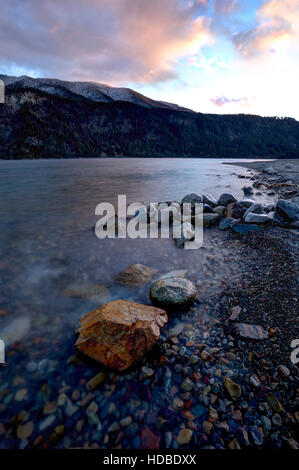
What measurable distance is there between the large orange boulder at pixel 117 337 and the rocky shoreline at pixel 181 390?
5.0 inches

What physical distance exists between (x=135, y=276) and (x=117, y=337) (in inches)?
85.9

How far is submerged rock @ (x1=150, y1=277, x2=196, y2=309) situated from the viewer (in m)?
3.74

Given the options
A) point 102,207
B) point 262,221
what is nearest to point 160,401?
point 262,221

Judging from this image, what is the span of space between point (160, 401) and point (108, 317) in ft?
3.74

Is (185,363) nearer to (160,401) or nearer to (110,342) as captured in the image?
(160,401)

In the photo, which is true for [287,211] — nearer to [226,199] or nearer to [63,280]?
[226,199]

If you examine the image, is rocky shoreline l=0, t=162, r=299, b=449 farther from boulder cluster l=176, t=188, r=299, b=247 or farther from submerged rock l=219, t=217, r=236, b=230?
submerged rock l=219, t=217, r=236, b=230

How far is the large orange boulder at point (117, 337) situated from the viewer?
106 inches

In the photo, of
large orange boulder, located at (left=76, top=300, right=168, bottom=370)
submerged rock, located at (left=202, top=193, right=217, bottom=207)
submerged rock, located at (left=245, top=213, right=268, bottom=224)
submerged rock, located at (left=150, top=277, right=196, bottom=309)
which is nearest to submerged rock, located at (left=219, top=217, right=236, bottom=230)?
submerged rock, located at (left=245, top=213, right=268, bottom=224)

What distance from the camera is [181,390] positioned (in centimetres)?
245

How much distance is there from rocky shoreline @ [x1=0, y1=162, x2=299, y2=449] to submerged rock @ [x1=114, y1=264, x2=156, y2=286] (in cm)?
99

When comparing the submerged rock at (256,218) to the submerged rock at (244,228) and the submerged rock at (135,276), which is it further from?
the submerged rock at (135,276)

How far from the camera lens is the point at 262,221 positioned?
299 inches

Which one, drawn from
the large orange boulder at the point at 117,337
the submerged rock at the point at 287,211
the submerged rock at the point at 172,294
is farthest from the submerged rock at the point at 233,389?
the submerged rock at the point at 287,211
